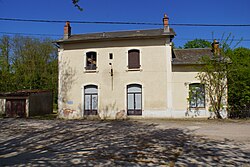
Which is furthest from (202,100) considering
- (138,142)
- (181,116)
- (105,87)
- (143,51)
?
(138,142)

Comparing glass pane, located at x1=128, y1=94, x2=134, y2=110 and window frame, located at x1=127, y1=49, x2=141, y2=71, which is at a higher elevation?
window frame, located at x1=127, y1=49, x2=141, y2=71

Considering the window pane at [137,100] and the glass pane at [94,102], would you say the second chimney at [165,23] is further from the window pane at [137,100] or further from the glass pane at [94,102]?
the glass pane at [94,102]

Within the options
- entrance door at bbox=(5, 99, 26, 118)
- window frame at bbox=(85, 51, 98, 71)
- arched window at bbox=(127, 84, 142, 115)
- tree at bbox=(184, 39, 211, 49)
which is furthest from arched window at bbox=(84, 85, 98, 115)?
tree at bbox=(184, 39, 211, 49)

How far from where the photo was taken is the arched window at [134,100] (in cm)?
1584

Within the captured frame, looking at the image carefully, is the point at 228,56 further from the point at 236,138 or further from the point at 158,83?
the point at 236,138

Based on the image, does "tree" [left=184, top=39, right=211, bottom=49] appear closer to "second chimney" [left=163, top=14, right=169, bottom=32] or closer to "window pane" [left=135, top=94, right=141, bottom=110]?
"second chimney" [left=163, top=14, right=169, bottom=32]

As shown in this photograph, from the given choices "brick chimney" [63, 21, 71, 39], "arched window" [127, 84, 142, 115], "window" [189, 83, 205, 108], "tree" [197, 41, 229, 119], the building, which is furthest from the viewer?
"brick chimney" [63, 21, 71, 39]

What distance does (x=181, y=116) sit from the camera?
15.3m

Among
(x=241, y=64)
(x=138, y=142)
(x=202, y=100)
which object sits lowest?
A: (x=138, y=142)

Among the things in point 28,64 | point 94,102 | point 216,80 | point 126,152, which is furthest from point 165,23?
point 28,64

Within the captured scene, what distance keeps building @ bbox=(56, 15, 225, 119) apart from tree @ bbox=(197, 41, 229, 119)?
49 cm

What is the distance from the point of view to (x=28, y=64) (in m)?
28.4

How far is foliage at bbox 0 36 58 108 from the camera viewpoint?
27.5 m

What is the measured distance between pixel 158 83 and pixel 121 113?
3471 mm
